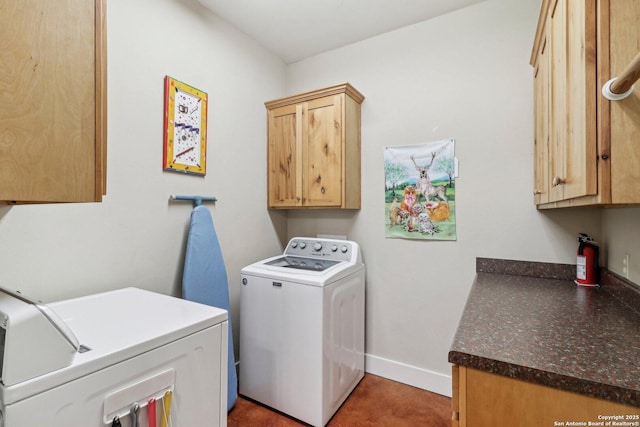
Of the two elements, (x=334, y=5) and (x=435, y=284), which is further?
(x=435, y=284)

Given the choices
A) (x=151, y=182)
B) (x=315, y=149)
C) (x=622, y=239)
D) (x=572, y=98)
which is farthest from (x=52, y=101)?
(x=622, y=239)

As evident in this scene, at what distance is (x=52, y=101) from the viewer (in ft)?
2.48

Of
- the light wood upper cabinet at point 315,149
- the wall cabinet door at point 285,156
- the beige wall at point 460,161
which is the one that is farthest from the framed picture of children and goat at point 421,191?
the wall cabinet door at point 285,156

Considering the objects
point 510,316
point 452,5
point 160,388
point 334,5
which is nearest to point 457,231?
point 510,316

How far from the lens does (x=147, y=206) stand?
5.60 feet

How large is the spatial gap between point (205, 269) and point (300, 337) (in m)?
0.74

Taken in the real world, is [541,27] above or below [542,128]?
above

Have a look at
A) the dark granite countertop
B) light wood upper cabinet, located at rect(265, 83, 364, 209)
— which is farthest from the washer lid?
the dark granite countertop

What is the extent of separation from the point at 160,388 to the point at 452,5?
270 centimetres

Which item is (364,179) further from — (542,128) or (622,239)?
(622,239)

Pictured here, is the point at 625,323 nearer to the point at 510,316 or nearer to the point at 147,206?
the point at 510,316

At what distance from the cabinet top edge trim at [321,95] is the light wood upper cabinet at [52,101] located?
5.13ft

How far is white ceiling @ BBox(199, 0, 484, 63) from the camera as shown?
2006mm

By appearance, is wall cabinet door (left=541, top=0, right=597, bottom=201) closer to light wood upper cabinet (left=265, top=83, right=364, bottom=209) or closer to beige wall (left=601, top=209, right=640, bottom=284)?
beige wall (left=601, top=209, right=640, bottom=284)
